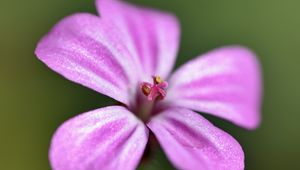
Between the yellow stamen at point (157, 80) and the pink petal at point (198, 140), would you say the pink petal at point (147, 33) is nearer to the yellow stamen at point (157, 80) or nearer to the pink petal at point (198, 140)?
the yellow stamen at point (157, 80)

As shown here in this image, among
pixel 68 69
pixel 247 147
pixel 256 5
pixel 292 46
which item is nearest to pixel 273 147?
pixel 247 147

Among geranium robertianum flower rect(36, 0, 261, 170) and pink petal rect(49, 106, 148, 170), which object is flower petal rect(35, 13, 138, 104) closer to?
geranium robertianum flower rect(36, 0, 261, 170)

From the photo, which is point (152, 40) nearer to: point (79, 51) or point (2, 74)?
point (79, 51)

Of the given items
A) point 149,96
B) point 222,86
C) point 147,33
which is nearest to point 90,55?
point 149,96

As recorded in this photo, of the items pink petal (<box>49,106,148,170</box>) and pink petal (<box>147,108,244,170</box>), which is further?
pink petal (<box>147,108,244,170</box>)

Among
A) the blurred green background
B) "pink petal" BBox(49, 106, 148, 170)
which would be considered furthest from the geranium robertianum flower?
the blurred green background

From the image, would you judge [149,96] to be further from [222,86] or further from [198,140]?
[222,86]
